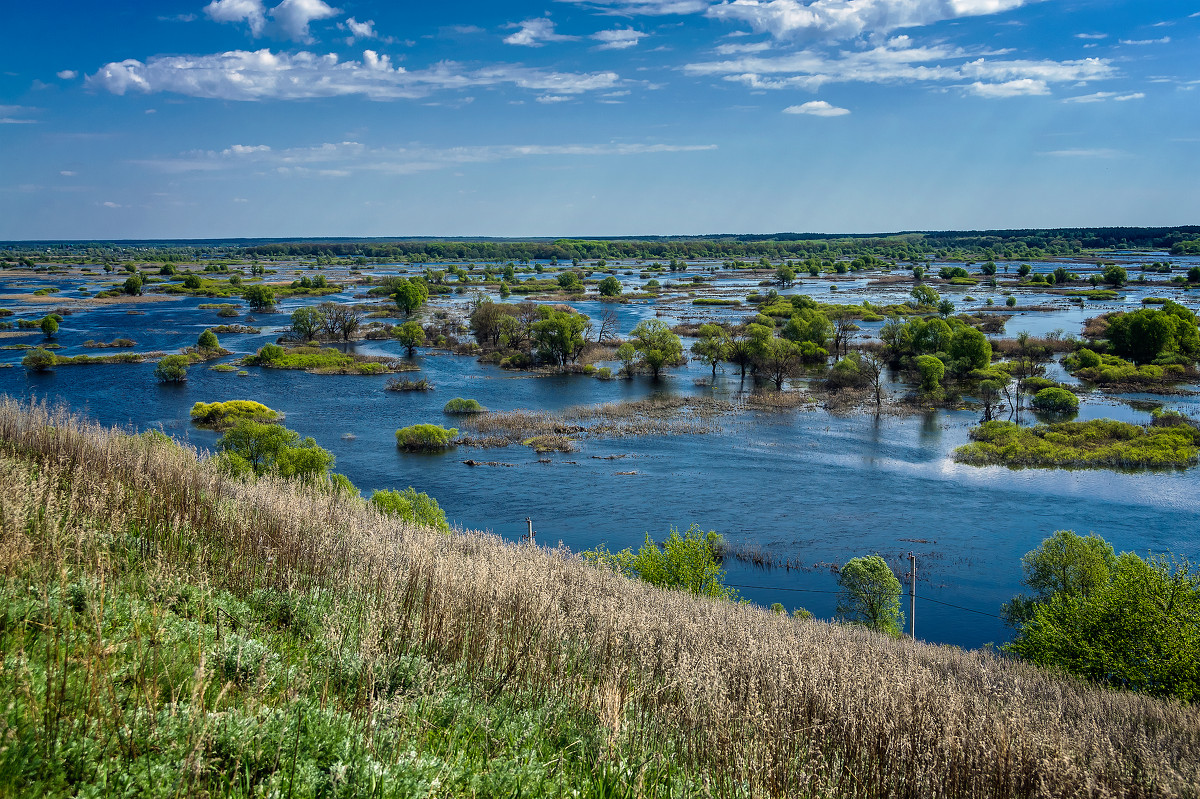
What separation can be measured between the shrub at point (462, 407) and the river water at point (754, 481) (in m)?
0.93

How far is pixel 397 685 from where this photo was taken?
20.2 ft

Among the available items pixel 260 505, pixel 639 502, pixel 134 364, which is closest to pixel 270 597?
pixel 260 505

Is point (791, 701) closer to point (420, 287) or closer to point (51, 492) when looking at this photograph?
point (51, 492)

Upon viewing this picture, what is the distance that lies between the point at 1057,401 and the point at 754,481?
26004 millimetres

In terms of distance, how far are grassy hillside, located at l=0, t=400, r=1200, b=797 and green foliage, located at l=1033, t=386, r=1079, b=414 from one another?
151 ft

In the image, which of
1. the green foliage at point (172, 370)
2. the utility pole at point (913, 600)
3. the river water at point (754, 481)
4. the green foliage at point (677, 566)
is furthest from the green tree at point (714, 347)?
the green foliage at point (677, 566)

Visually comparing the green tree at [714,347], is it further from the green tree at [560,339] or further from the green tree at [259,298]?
the green tree at [259,298]

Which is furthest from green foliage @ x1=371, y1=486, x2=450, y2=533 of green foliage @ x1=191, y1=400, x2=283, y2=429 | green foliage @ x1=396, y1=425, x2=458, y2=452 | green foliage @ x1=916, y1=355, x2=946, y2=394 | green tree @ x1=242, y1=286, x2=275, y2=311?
green tree @ x1=242, y1=286, x2=275, y2=311

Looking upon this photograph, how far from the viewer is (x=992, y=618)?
2602 centimetres

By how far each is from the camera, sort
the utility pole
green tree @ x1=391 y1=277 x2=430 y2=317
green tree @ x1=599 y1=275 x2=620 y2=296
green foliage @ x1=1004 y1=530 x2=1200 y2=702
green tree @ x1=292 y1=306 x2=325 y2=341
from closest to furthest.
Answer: green foliage @ x1=1004 y1=530 x2=1200 y2=702 < the utility pole < green tree @ x1=292 y1=306 x2=325 y2=341 < green tree @ x1=391 y1=277 x2=430 y2=317 < green tree @ x1=599 y1=275 x2=620 y2=296

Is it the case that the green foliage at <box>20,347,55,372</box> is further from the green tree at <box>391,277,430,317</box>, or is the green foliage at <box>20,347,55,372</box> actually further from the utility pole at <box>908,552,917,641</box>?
the utility pole at <box>908,552,917,641</box>

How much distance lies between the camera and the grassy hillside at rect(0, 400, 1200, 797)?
170 inches

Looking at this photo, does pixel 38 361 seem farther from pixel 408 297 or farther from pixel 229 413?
pixel 408 297

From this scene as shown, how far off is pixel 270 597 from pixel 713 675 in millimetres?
4231
